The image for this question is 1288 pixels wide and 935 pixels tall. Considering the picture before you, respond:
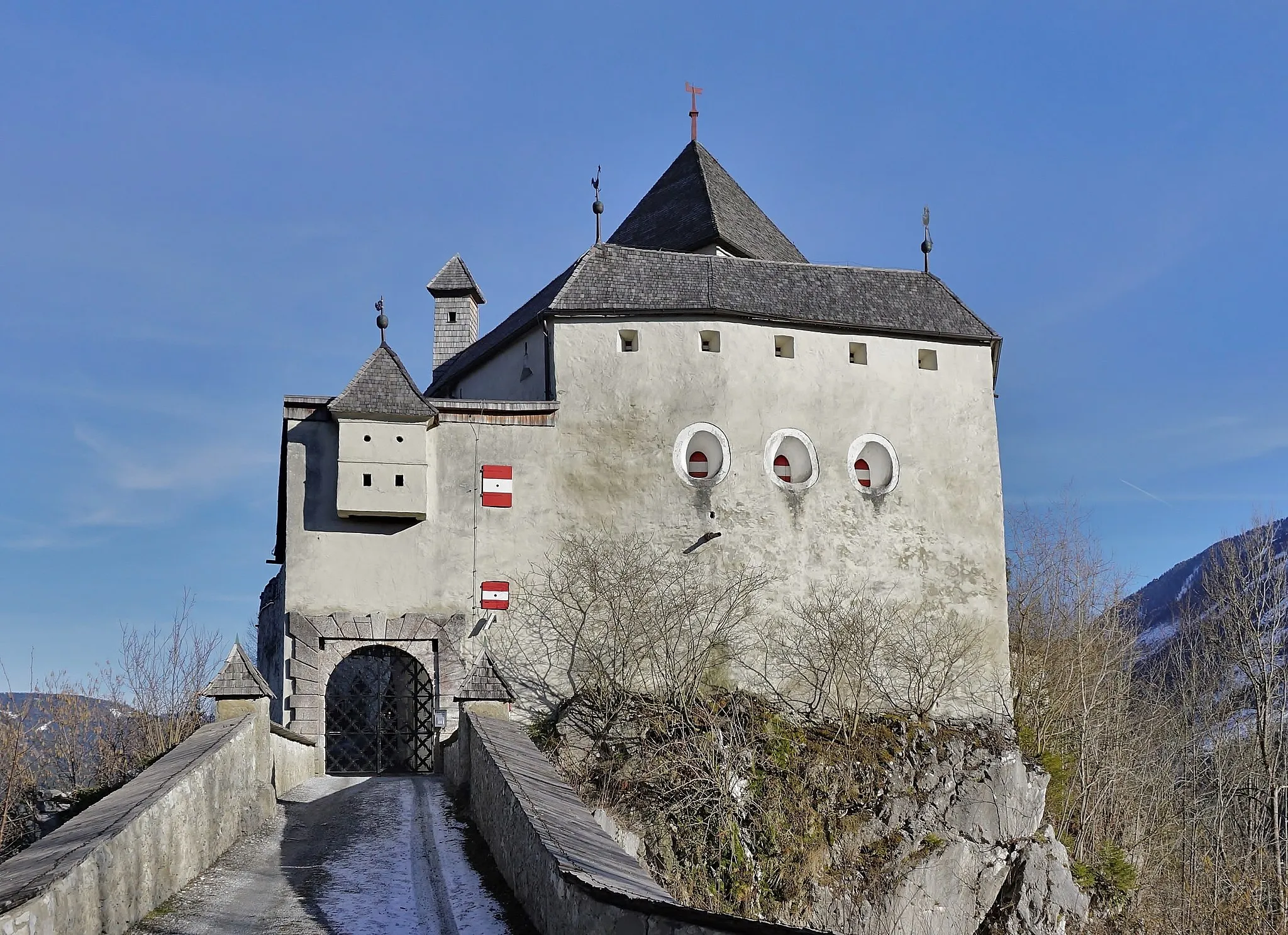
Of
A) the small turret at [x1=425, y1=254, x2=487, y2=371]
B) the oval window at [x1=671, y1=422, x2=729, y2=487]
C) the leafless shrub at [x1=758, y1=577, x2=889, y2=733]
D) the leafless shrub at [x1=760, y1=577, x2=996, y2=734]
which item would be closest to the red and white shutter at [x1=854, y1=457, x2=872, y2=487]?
the leafless shrub at [x1=760, y1=577, x2=996, y2=734]

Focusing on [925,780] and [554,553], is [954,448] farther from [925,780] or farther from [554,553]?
[554,553]

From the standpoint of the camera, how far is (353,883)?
10344 millimetres

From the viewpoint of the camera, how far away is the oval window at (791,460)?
23203 mm

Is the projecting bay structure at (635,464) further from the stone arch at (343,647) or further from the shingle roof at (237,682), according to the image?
the shingle roof at (237,682)

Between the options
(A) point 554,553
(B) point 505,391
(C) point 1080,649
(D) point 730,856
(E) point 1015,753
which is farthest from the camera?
(C) point 1080,649

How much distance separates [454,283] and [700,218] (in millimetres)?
6368

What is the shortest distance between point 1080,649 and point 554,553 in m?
14.7

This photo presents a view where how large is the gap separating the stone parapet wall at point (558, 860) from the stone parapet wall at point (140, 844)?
2.34 metres

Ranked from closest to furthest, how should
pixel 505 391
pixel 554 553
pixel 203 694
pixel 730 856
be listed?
pixel 203 694, pixel 730 856, pixel 554 553, pixel 505 391

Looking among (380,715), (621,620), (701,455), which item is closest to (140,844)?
(621,620)

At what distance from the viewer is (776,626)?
74.6 feet

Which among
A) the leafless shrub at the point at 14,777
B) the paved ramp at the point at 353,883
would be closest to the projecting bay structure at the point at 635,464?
the leafless shrub at the point at 14,777

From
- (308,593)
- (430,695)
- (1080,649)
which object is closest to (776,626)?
(430,695)

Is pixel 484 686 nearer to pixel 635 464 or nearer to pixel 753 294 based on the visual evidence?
pixel 635 464
